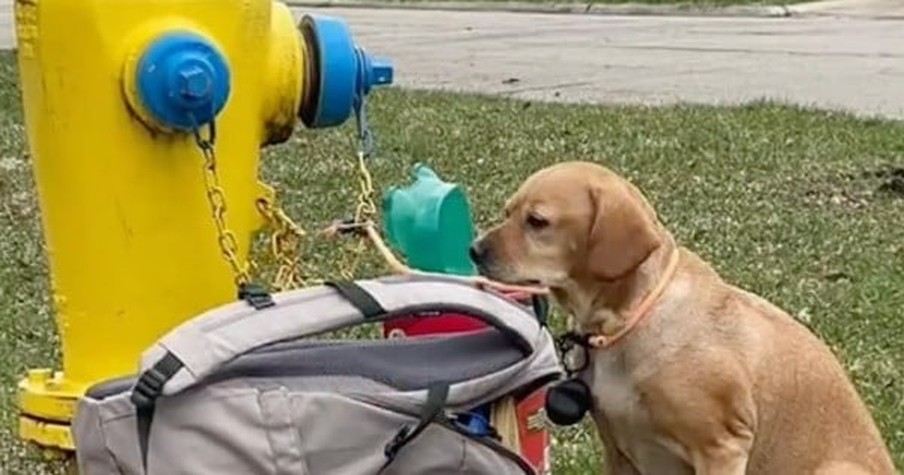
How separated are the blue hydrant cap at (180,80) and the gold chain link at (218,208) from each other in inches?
4.2

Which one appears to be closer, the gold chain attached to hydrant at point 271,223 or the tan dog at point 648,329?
the tan dog at point 648,329

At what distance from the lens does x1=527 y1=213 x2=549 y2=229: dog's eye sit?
13.1 ft

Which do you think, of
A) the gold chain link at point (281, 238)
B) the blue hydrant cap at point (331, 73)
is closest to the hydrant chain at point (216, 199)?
the gold chain link at point (281, 238)

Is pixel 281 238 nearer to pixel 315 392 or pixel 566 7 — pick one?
pixel 315 392

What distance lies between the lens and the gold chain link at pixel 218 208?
404cm

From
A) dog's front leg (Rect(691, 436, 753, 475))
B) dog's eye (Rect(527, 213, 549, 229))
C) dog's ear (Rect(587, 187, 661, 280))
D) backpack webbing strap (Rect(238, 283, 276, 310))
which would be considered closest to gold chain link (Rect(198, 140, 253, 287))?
backpack webbing strap (Rect(238, 283, 276, 310))

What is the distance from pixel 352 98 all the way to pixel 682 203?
448 centimetres

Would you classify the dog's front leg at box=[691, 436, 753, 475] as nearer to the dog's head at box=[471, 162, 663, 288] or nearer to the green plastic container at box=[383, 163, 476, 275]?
the dog's head at box=[471, 162, 663, 288]

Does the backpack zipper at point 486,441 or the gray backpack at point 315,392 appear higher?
the gray backpack at point 315,392

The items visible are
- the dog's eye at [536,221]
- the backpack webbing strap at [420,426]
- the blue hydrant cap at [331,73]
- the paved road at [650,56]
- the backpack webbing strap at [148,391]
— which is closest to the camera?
the backpack webbing strap at [148,391]

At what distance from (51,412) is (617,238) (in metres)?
1.24

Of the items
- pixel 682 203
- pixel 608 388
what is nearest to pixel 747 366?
pixel 608 388

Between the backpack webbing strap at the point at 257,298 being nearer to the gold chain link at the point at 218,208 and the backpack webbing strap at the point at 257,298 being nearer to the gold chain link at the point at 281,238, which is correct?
the gold chain link at the point at 218,208

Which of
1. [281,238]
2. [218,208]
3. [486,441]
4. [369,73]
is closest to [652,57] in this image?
[369,73]
